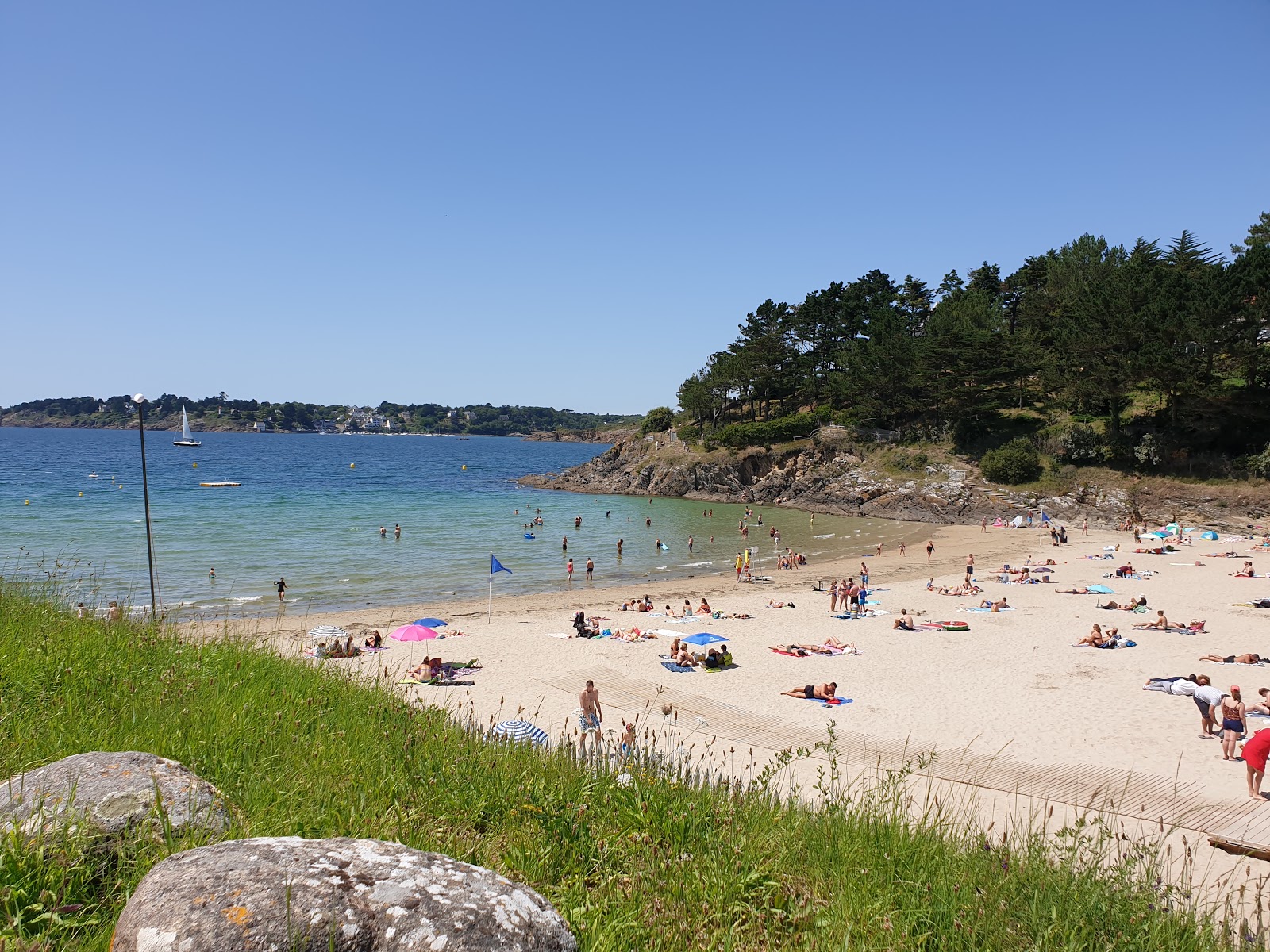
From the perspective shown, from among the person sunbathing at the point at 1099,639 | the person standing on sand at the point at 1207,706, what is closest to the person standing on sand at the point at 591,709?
the person standing on sand at the point at 1207,706

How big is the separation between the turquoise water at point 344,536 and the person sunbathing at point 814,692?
13.1 m

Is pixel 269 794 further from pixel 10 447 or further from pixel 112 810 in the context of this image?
pixel 10 447

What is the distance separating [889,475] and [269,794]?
196 feet

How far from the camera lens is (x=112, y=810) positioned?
10.7ft

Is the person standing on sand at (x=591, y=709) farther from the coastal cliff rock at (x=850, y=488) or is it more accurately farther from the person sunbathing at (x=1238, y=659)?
the coastal cliff rock at (x=850, y=488)

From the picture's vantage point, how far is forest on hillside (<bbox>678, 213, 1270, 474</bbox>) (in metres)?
43.8

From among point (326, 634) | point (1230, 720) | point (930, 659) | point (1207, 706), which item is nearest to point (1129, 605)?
point (930, 659)

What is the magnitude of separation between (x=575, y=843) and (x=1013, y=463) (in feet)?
180

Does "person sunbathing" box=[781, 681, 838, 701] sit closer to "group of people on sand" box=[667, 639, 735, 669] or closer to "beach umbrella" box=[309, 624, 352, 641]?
"group of people on sand" box=[667, 639, 735, 669]

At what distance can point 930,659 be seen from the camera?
66.2ft

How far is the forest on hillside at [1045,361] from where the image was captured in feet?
144

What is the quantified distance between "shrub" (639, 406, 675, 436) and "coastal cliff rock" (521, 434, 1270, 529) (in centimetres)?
381

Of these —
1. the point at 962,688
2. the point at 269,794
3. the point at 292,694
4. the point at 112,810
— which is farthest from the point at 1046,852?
the point at 962,688

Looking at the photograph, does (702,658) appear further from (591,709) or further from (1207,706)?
(1207,706)
